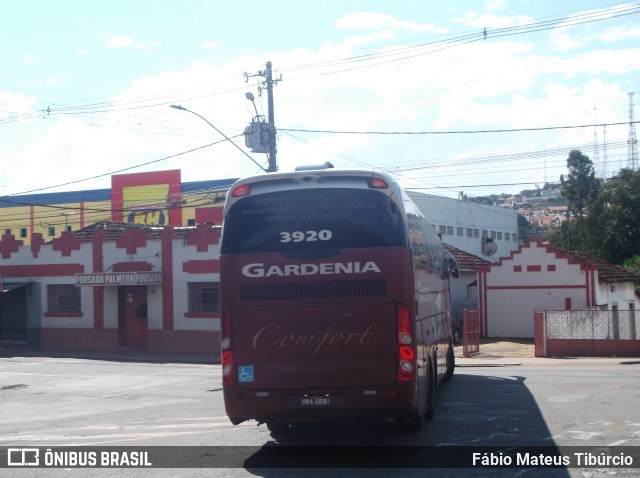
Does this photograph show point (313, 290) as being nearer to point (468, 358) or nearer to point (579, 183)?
point (468, 358)

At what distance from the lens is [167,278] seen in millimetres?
32250

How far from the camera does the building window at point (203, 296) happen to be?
31.2 metres

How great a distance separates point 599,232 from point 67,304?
3563 centimetres

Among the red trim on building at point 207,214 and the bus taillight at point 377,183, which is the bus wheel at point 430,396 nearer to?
the bus taillight at point 377,183

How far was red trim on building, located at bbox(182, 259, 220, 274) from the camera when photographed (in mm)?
31281

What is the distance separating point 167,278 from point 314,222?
23060 mm

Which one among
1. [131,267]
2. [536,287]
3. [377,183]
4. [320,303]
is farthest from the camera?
[536,287]

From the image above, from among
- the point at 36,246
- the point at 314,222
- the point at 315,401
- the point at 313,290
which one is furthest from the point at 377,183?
the point at 36,246

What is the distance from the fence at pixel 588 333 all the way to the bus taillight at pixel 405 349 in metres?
18.4

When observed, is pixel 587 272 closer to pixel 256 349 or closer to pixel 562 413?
pixel 562 413

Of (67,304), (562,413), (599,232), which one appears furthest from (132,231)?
(599,232)

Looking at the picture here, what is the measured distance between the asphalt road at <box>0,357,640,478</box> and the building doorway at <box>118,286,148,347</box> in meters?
10.2

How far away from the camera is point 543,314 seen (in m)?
27.0

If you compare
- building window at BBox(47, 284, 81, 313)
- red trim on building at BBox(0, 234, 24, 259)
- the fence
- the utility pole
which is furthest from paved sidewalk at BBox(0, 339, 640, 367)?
the utility pole
